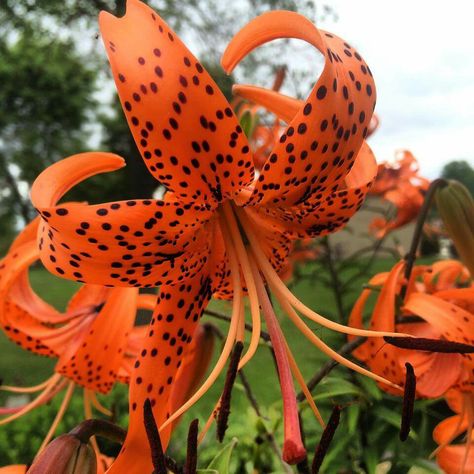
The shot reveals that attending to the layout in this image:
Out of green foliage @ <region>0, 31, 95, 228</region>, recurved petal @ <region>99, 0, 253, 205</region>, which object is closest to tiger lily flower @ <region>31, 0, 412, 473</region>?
recurved petal @ <region>99, 0, 253, 205</region>

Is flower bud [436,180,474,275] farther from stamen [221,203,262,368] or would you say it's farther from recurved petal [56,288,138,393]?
recurved petal [56,288,138,393]

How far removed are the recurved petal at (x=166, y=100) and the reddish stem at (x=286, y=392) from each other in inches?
7.3

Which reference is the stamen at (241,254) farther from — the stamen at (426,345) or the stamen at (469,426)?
the stamen at (469,426)

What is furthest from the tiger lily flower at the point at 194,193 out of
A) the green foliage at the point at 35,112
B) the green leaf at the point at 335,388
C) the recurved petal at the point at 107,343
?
the green foliage at the point at 35,112

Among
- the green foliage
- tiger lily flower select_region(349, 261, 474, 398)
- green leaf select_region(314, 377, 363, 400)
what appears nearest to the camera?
tiger lily flower select_region(349, 261, 474, 398)

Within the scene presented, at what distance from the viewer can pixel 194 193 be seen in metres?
0.59

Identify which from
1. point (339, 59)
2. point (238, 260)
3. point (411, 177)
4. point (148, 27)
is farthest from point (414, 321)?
point (411, 177)

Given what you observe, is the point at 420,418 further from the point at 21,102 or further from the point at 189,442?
the point at 21,102

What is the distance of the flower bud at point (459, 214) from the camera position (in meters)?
0.92

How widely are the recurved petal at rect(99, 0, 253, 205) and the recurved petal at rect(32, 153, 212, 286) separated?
1.8 inches

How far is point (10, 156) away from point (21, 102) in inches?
48.4

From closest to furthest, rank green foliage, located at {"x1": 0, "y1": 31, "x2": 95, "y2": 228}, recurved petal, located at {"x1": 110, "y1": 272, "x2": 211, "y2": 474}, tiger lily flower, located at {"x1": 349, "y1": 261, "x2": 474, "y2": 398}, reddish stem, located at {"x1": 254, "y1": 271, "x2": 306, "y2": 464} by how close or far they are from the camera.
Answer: reddish stem, located at {"x1": 254, "y1": 271, "x2": 306, "y2": 464}, recurved petal, located at {"x1": 110, "y1": 272, "x2": 211, "y2": 474}, tiger lily flower, located at {"x1": 349, "y1": 261, "x2": 474, "y2": 398}, green foliage, located at {"x1": 0, "y1": 31, "x2": 95, "y2": 228}

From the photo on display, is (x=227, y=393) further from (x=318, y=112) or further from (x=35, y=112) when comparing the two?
(x=35, y=112)

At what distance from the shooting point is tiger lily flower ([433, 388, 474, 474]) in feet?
2.78
